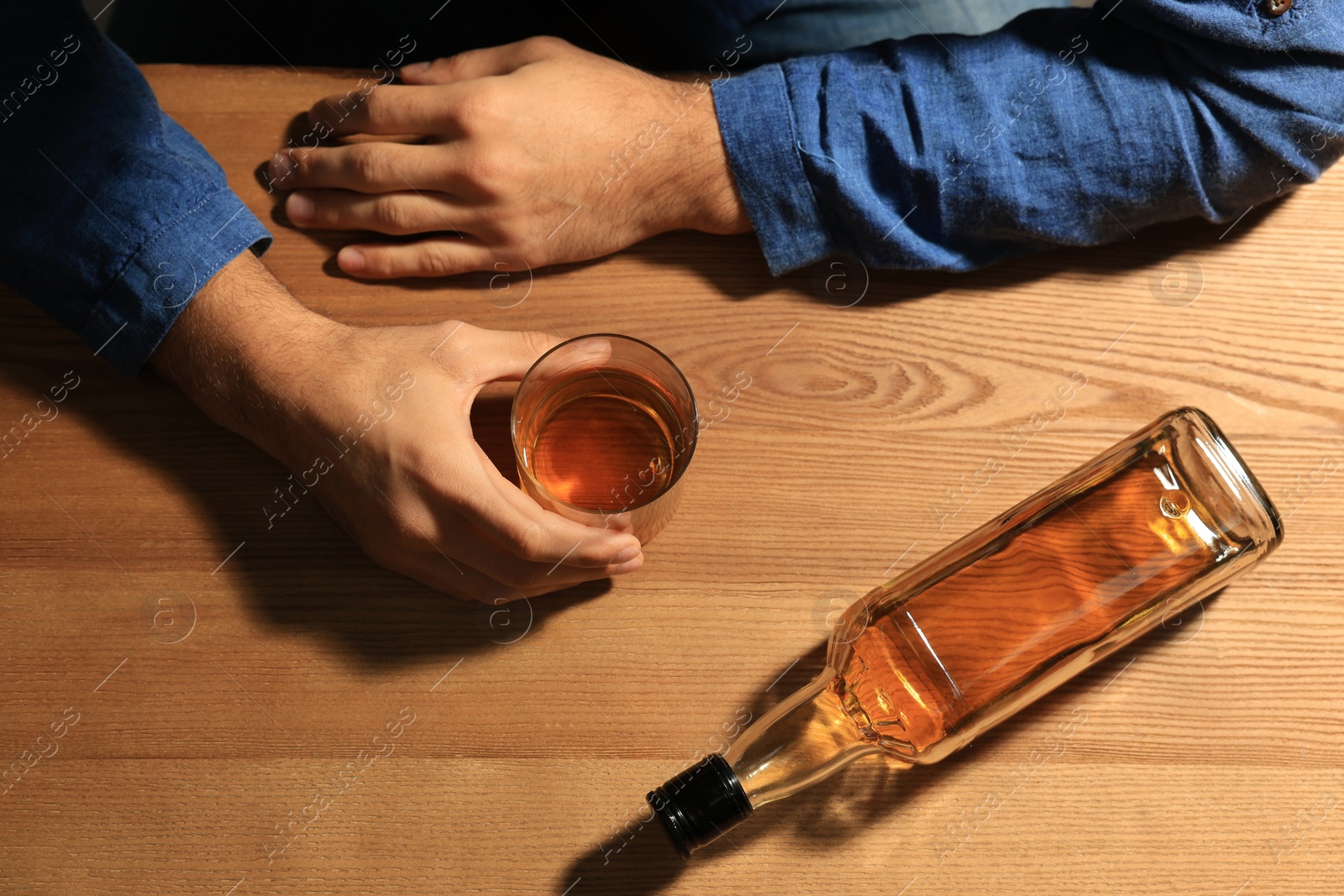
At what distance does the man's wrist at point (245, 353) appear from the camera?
66cm

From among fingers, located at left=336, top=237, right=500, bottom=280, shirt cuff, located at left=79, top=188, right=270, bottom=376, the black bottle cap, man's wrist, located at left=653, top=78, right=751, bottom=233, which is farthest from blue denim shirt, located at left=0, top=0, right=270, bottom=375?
the black bottle cap

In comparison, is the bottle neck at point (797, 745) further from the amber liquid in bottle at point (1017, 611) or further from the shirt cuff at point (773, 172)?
the shirt cuff at point (773, 172)

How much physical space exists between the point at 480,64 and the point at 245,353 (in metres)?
0.33

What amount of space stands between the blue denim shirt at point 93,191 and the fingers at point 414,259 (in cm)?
10

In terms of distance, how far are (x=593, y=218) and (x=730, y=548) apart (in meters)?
0.29

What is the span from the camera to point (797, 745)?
60cm

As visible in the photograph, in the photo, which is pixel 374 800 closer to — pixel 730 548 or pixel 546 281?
pixel 730 548

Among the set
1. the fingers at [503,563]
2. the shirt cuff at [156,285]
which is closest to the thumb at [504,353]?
the fingers at [503,563]

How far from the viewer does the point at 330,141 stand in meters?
0.75

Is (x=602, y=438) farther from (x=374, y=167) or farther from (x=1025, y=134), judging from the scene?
(x=1025, y=134)

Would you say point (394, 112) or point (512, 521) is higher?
point (394, 112)

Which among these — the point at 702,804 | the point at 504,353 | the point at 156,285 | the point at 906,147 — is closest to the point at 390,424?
the point at 504,353

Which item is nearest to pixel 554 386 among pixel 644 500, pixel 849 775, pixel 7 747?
pixel 644 500

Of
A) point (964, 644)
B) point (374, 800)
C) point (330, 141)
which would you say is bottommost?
point (964, 644)
